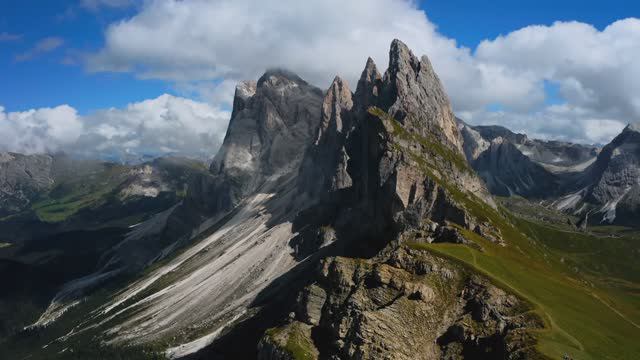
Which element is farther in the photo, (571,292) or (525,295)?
(571,292)

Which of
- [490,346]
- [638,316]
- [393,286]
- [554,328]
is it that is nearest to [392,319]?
[393,286]

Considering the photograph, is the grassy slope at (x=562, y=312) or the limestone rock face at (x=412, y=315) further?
the limestone rock face at (x=412, y=315)

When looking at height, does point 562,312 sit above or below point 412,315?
below

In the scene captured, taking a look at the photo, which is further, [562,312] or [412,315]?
[562,312]

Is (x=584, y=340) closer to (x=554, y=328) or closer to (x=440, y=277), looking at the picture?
(x=554, y=328)

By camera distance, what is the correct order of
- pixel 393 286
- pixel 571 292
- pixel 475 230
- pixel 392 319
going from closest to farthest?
pixel 392 319
pixel 393 286
pixel 571 292
pixel 475 230

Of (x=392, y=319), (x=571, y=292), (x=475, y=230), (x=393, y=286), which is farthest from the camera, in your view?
(x=475, y=230)

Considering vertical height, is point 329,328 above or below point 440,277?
below

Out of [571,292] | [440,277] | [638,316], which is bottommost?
[638,316]

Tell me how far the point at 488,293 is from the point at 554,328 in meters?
13.1

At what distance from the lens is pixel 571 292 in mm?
135500

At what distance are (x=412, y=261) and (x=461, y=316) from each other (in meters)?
15.8

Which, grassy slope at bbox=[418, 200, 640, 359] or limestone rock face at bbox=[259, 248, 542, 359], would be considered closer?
grassy slope at bbox=[418, 200, 640, 359]

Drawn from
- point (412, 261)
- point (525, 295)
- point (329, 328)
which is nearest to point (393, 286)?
point (412, 261)
